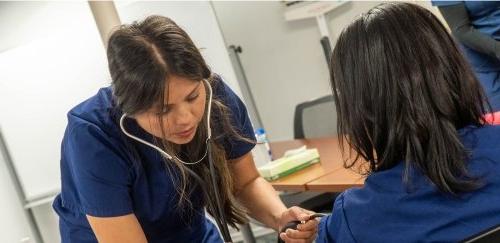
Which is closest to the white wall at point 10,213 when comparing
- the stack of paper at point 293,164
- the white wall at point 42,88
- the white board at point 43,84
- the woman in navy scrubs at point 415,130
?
the white wall at point 42,88

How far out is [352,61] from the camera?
90 cm

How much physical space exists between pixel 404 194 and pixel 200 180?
20.7 inches

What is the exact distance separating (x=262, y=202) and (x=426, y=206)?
70cm

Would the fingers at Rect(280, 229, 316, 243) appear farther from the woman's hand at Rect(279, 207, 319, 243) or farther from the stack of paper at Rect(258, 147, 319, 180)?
the stack of paper at Rect(258, 147, 319, 180)

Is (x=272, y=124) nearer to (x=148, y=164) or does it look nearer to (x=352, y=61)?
(x=148, y=164)

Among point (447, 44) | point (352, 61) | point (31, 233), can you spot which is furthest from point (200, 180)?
point (31, 233)

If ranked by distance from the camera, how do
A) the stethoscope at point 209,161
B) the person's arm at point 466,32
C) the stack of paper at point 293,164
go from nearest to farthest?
the stethoscope at point 209,161
the person's arm at point 466,32
the stack of paper at point 293,164

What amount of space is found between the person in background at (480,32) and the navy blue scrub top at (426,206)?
1.19 metres

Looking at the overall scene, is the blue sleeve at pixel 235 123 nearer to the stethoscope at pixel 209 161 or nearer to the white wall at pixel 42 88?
the stethoscope at pixel 209 161

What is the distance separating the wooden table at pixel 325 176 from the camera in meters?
1.71

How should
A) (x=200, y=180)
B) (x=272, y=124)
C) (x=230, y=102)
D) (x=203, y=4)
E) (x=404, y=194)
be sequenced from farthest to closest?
(x=272, y=124) → (x=203, y=4) → (x=230, y=102) → (x=200, y=180) → (x=404, y=194)

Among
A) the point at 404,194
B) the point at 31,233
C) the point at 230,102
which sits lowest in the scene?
the point at 31,233

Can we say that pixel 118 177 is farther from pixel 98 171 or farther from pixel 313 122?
pixel 313 122

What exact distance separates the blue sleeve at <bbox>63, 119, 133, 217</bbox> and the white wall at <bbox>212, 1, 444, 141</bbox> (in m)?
2.89
